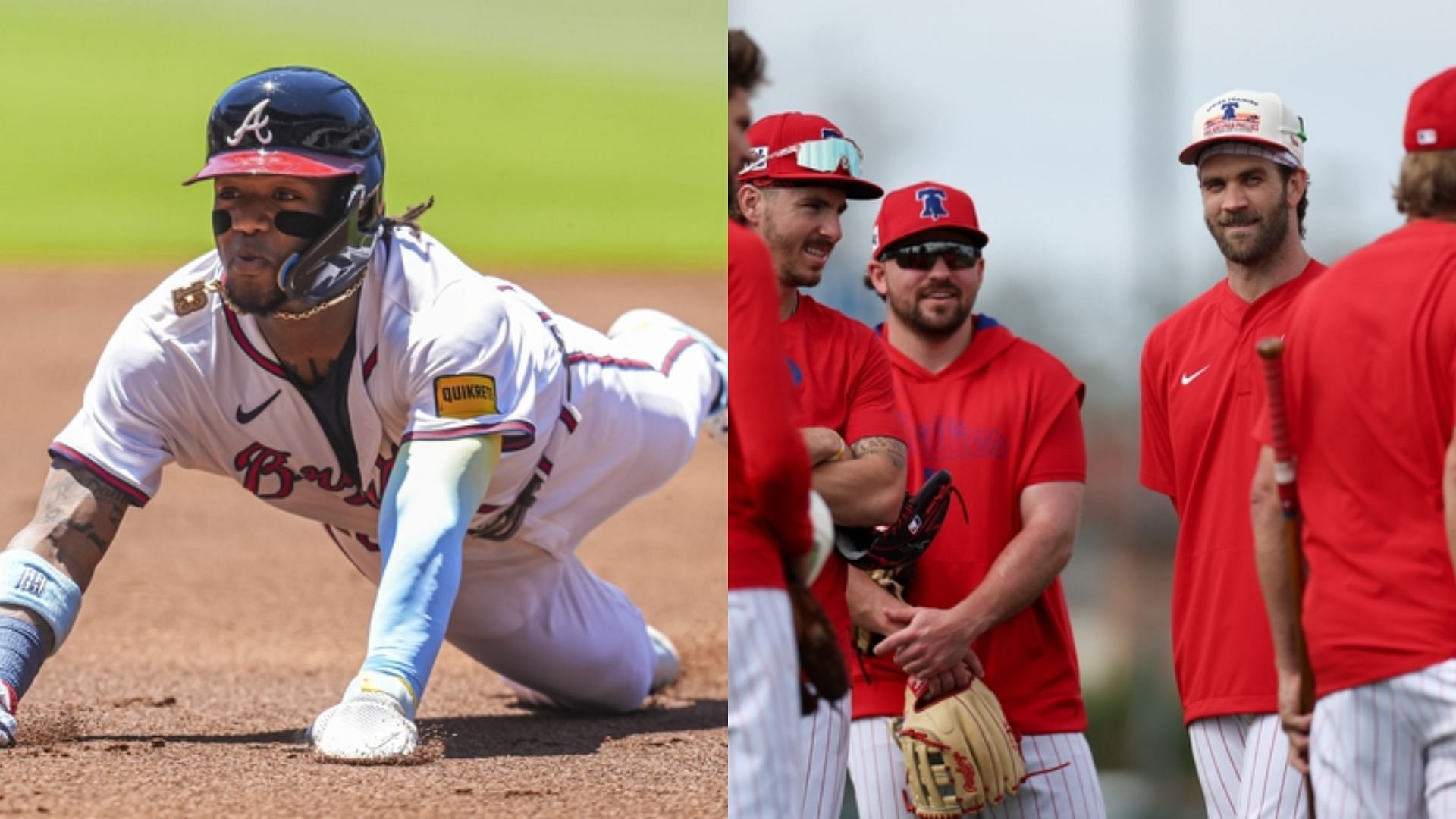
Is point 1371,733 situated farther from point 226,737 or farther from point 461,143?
point 461,143

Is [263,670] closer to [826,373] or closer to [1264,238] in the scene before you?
[826,373]

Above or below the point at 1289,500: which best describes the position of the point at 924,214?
above

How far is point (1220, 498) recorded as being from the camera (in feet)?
10.6

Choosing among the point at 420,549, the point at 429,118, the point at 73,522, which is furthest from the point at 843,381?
the point at 429,118

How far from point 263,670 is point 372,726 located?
2654 millimetres

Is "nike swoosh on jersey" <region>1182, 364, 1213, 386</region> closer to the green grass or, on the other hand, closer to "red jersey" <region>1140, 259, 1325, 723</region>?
"red jersey" <region>1140, 259, 1325, 723</region>

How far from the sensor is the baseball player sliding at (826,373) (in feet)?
10.0

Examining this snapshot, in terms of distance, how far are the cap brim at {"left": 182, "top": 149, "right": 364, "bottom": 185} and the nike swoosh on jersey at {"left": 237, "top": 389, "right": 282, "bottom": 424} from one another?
556 mm

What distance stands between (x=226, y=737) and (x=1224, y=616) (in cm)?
246

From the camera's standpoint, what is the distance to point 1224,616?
3.21 m

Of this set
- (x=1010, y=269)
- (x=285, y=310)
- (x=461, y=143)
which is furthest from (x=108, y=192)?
(x=285, y=310)

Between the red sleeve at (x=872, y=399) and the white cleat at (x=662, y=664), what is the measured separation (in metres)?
2.52

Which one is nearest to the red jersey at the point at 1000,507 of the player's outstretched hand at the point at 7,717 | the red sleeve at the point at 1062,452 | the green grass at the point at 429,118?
the red sleeve at the point at 1062,452

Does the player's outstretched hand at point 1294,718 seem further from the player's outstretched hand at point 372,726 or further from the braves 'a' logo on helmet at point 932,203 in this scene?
the player's outstretched hand at point 372,726
